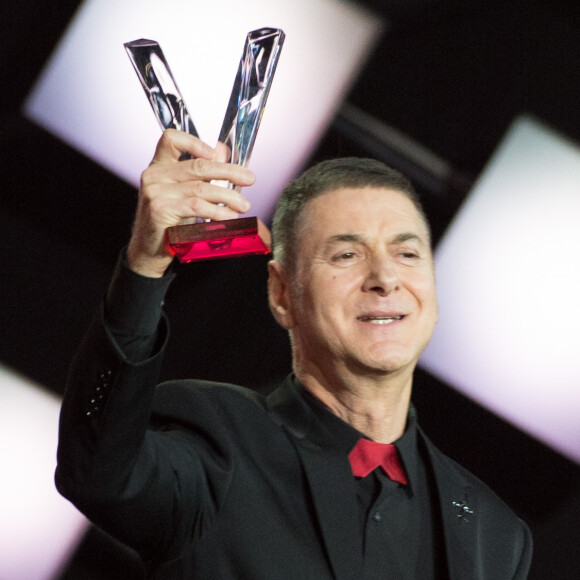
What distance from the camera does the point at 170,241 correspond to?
1032 mm

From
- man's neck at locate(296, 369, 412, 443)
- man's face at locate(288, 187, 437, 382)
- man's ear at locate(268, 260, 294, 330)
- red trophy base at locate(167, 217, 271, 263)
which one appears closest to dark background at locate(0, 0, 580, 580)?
man's ear at locate(268, 260, 294, 330)

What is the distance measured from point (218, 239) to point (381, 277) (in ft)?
1.45

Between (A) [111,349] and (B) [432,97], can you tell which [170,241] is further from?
(B) [432,97]

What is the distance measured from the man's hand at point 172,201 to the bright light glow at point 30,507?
886 millimetres

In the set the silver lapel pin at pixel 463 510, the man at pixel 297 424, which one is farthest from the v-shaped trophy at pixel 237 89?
the silver lapel pin at pixel 463 510

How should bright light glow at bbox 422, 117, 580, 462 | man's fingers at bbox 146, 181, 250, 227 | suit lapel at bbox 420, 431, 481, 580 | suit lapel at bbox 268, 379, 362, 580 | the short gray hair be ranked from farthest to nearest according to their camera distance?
bright light glow at bbox 422, 117, 580, 462 → the short gray hair → suit lapel at bbox 420, 431, 481, 580 → suit lapel at bbox 268, 379, 362, 580 → man's fingers at bbox 146, 181, 250, 227

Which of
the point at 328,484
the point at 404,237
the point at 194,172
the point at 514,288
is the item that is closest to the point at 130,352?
the point at 194,172

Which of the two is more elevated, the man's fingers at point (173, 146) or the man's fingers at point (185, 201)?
the man's fingers at point (173, 146)

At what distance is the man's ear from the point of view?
162 cm

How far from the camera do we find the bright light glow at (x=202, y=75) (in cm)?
184

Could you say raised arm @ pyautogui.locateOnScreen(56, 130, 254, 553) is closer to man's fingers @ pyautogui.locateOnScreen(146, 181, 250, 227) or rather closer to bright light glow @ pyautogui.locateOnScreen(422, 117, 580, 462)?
man's fingers @ pyautogui.locateOnScreen(146, 181, 250, 227)

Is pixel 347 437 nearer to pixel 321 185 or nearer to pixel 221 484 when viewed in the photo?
pixel 221 484

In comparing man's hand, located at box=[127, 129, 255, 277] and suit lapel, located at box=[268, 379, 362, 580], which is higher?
man's hand, located at box=[127, 129, 255, 277]

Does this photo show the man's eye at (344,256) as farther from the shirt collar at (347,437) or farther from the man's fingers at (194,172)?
the man's fingers at (194,172)
